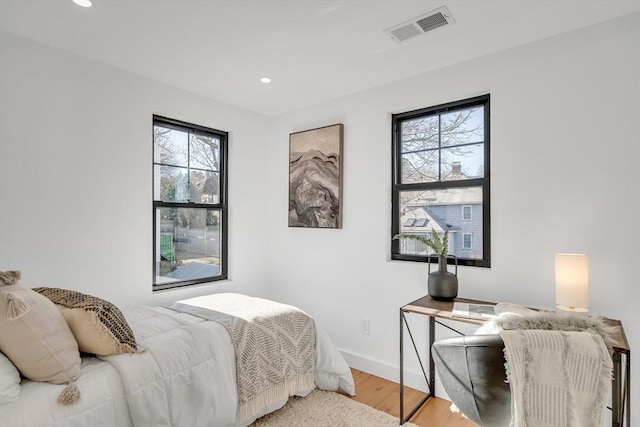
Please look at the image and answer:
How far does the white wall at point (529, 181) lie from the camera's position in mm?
1951

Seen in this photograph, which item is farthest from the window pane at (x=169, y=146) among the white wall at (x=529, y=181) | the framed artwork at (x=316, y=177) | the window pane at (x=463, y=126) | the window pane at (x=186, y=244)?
the window pane at (x=463, y=126)

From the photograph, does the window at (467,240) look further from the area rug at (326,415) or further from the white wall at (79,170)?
the white wall at (79,170)

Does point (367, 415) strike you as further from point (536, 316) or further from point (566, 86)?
point (566, 86)

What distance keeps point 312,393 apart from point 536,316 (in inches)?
66.2

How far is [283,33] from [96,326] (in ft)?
6.16

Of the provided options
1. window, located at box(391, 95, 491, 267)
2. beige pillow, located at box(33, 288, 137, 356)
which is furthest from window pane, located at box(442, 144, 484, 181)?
beige pillow, located at box(33, 288, 137, 356)

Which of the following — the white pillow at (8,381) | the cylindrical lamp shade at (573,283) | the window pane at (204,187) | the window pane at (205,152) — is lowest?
the white pillow at (8,381)

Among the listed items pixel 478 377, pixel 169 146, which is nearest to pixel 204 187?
pixel 169 146

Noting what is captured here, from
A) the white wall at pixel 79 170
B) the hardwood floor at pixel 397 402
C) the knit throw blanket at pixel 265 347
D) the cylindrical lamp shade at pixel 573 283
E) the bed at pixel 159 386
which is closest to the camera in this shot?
the bed at pixel 159 386

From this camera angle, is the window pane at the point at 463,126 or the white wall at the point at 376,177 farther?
the window pane at the point at 463,126

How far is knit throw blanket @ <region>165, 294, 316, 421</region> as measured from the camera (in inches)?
80.4

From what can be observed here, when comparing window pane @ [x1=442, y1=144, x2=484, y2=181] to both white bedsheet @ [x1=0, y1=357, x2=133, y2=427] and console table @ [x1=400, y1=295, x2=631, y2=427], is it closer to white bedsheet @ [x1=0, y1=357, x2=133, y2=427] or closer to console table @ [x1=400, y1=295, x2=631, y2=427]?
console table @ [x1=400, y1=295, x2=631, y2=427]

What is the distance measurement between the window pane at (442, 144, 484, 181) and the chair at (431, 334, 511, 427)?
142 cm

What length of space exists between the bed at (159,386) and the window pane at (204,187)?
3.92 feet
